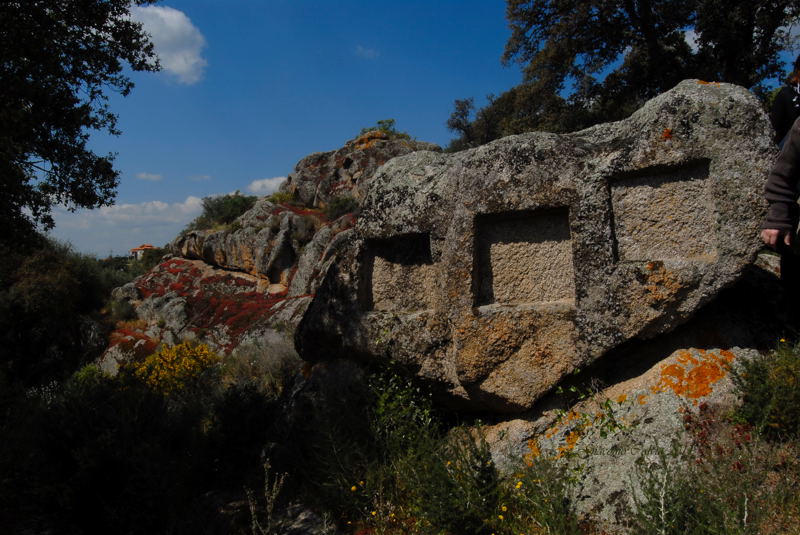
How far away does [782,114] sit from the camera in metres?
4.28

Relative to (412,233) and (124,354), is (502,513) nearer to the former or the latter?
(412,233)

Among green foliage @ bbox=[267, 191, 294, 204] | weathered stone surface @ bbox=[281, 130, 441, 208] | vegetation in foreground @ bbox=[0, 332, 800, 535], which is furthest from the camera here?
green foliage @ bbox=[267, 191, 294, 204]

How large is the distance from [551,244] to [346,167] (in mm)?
20816

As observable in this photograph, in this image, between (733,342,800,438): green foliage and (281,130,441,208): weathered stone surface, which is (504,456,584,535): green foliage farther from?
(281,130,441,208): weathered stone surface

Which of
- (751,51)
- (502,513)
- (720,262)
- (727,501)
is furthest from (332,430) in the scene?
(751,51)

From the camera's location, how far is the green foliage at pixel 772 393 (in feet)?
12.0

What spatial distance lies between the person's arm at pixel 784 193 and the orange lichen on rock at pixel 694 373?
42.9 inches

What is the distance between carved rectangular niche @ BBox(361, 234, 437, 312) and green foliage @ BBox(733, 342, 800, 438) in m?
2.95

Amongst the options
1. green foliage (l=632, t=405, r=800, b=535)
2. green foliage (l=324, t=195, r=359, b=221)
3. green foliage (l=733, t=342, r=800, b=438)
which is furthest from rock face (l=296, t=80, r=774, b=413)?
green foliage (l=324, t=195, r=359, b=221)

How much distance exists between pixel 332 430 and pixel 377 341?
3.76 ft

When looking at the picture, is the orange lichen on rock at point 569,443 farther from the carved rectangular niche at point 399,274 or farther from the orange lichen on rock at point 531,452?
the carved rectangular niche at point 399,274

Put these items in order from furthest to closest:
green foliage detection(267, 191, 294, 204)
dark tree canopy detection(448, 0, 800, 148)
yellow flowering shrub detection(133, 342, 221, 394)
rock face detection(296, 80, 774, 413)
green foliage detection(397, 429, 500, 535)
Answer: green foliage detection(267, 191, 294, 204) < dark tree canopy detection(448, 0, 800, 148) < yellow flowering shrub detection(133, 342, 221, 394) < rock face detection(296, 80, 774, 413) < green foliage detection(397, 429, 500, 535)

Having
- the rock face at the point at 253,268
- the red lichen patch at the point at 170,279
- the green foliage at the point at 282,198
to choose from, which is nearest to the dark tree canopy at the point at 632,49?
the rock face at the point at 253,268

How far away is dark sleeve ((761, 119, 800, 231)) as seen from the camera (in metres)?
3.61
